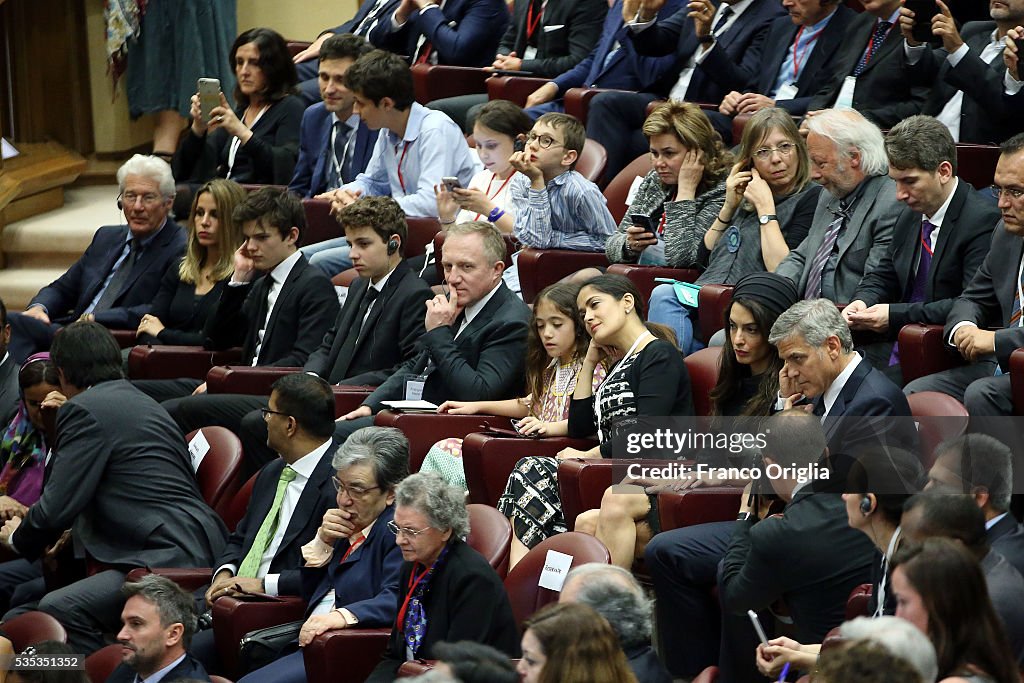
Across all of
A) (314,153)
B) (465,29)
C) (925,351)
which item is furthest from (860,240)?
(465,29)

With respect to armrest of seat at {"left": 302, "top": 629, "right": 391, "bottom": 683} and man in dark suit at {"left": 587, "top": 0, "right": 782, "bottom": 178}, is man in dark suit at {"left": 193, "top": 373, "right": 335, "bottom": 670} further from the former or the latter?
man in dark suit at {"left": 587, "top": 0, "right": 782, "bottom": 178}

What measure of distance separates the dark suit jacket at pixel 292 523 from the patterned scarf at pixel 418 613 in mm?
625

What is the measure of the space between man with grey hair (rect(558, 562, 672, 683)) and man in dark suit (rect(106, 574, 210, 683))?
120cm

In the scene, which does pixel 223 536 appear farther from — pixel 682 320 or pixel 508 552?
pixel 682 320

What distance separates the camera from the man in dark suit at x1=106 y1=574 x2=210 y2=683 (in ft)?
13.0

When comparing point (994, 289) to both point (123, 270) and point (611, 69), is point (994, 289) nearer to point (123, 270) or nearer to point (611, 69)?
point (611, 69)

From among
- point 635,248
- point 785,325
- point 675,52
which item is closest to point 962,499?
point 785,325

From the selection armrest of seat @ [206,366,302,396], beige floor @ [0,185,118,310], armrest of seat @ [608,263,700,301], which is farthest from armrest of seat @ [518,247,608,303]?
beige floor @ [0,185,118,310]

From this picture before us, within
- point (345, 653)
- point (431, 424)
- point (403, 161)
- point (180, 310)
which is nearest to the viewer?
point (345, 653)

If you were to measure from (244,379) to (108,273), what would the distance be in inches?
51.9

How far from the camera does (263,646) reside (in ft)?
13.7

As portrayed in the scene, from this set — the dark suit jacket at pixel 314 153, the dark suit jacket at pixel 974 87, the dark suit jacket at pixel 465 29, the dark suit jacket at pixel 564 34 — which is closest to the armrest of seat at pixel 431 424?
the dark suit jacket at pixel 974 87

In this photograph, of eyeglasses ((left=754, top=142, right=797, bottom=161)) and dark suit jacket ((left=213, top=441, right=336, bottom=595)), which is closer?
dark suit jacket ((left=213, top=441, right=336, bottom=595))

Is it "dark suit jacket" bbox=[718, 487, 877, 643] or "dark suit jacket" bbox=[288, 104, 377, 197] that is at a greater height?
"dark suit jacket" bbox=[718, 487, 877, 643]
